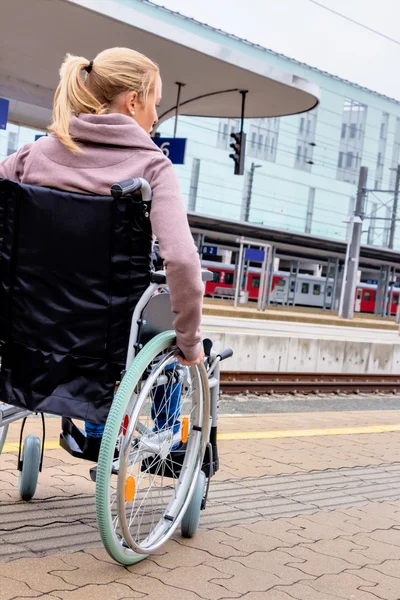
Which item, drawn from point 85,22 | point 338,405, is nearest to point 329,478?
point 338,405

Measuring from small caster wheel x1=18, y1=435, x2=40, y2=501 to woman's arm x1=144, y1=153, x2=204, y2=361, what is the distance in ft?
3.30

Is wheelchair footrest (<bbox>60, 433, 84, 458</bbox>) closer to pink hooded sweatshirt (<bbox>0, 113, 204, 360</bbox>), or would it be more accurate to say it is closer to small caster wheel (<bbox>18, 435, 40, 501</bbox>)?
small caster wheel (<bbox>18, 435, 40, 501</bbox>)

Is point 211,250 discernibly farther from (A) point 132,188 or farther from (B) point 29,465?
(A) point 132,188

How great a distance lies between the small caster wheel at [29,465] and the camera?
10.6 ft

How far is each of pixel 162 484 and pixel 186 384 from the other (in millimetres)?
385

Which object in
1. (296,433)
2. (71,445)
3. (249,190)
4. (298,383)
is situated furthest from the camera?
(249,190)

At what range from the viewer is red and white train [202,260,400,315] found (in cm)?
4019

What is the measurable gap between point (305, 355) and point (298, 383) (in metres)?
2.81

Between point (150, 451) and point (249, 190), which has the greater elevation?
point (249, 190)

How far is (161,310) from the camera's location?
9.02 feet

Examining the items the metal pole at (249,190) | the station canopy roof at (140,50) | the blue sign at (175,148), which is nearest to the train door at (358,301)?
the metal pole at (249,190)

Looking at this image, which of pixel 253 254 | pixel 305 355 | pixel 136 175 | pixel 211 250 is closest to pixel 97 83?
pixel 136 175

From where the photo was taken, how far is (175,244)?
248cm

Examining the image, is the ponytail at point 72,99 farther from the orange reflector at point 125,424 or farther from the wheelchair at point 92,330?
the orange reflector at point 125,424
